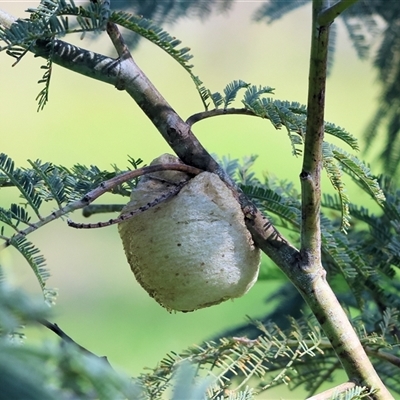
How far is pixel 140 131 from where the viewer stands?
4992mm

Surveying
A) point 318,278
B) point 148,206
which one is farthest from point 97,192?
point 318,278

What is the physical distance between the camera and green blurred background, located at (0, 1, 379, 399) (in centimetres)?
321

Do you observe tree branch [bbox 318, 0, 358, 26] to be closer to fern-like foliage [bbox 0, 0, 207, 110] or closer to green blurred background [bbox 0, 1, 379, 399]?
fern-like foliage [bbox 0, 0, 207, 110]

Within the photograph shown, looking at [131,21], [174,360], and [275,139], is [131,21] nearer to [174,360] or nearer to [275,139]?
[174,360]

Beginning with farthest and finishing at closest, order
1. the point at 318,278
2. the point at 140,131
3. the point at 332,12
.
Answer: the point at 140,131 → the point at 318,278 → the point at 332,12

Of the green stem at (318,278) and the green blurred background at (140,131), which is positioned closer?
the green stem at (318,278)

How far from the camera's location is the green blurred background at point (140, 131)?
3.21 metres

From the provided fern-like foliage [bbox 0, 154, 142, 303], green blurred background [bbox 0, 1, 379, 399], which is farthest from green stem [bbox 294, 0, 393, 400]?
green blurred background [bbox 0, 1, 379, 399]

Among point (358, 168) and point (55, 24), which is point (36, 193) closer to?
point (55, 24)

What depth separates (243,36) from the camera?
5391mm

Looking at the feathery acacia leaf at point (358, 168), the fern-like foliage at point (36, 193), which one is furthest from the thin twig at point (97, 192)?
the feathery acacia leaf at point (358, 168)

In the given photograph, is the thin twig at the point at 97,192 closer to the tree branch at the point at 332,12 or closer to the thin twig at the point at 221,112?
the thin twig at the point at 221,112

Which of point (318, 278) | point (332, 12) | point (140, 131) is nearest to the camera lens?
point (332, 12)

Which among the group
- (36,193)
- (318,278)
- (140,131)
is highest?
(140,131)
